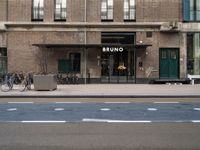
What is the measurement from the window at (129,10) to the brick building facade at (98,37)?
0.27 feet

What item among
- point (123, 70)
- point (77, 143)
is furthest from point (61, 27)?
point (77, 143)

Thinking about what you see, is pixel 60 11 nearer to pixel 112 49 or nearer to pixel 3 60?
pixel 112 49

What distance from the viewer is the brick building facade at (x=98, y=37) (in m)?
36.4

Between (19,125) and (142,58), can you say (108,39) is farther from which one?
(19,125)

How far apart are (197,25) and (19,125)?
2638 cm

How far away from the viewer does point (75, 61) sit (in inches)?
1444

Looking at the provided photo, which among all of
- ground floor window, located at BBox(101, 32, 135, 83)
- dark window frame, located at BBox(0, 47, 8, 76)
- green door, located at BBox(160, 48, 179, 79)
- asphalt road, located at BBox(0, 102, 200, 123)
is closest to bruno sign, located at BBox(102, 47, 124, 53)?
ground floor window, located at BBox(101, 32, 135, 83)

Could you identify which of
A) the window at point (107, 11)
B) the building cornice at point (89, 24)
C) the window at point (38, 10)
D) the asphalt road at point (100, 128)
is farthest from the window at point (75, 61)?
the asphalt road at point (100, 128)

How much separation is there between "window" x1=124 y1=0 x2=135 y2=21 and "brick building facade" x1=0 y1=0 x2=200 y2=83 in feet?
0.27

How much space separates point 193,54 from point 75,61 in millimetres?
9703

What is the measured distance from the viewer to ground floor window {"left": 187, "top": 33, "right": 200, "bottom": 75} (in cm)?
3681

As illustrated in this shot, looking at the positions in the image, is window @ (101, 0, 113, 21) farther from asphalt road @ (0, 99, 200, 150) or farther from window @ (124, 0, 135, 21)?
asphalt road @ (0, 99, 200, 150)

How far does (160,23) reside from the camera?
119 feet

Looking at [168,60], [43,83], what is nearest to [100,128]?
[43,83]
